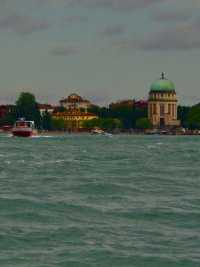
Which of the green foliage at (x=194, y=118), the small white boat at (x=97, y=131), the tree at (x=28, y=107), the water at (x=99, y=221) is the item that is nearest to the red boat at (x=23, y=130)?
the tree at (x=28, y=107)

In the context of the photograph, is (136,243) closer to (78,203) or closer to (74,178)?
(78,203)

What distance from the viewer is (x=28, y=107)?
555ft

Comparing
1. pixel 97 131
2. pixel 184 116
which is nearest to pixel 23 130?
pixel 97 131

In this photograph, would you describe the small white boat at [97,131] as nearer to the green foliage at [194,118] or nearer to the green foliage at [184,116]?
the green foliage at [194,118]

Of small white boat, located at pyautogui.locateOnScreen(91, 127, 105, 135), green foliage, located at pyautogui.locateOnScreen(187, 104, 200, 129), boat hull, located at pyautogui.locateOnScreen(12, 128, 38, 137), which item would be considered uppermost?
green foliage, located at pyautogui.locateOnScreen(187, 104, 200, 129)

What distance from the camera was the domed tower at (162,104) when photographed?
196 m

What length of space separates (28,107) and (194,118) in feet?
94.8

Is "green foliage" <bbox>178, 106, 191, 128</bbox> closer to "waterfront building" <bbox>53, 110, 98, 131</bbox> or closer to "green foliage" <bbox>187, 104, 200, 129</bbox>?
"green foliage" <bbox>187, 104, 200, 129</bbox>

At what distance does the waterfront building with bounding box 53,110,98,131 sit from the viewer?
19288 centimetres

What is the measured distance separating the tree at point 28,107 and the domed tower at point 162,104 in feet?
98.0

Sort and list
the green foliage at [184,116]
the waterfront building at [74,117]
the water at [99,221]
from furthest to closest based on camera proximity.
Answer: the waterfront building at [74,117] < the green foliage at [184,116] < the water at [99,221]

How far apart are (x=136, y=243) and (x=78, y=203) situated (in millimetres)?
5340

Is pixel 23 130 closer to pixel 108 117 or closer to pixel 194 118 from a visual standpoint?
pixel 194 118

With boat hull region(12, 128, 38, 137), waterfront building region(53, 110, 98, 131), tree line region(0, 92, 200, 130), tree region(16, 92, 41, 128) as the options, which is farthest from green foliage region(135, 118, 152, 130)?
boat hull region(12, 128, 38, 137)
